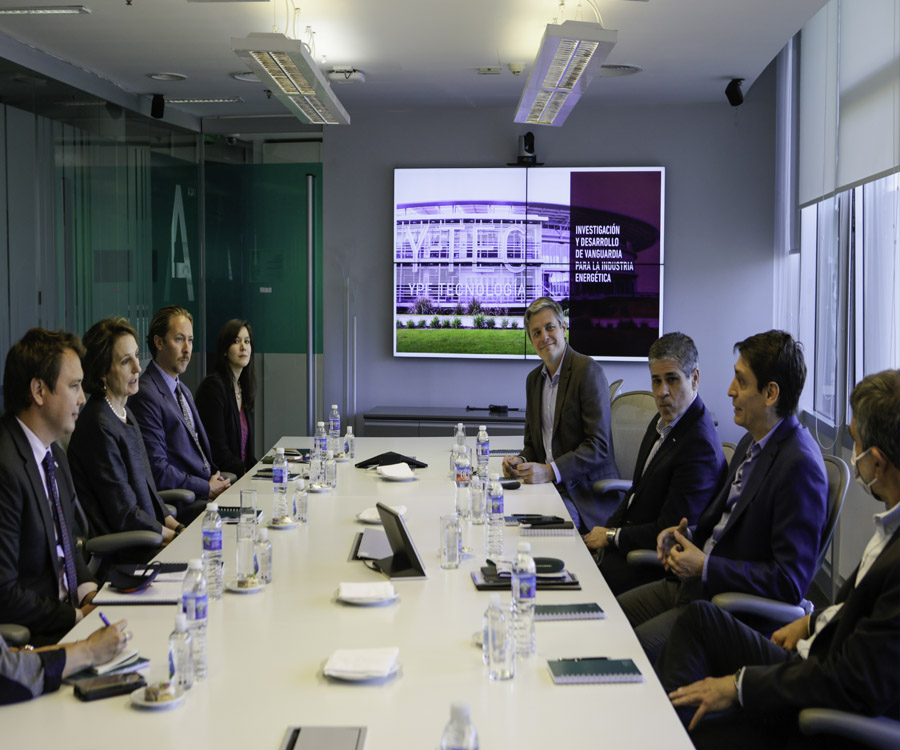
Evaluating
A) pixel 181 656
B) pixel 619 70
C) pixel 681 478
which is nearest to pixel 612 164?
pixel 619 70

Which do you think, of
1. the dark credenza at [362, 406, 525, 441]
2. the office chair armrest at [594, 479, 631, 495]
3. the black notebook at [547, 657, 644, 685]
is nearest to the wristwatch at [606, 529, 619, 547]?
the office chair armrest at [594, 479, 631, 495]

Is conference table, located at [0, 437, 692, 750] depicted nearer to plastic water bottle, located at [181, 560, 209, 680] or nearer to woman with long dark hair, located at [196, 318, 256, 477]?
plastic water bottle, located at [181, 560, 209, 680]

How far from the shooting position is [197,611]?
83.8 inches

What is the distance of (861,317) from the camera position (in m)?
5.38

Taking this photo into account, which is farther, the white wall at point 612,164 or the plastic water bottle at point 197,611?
the white wall at point 612,164

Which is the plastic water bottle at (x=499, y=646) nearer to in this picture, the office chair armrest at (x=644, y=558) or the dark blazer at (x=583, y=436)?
the office chair armrest at (x=644, y=558)

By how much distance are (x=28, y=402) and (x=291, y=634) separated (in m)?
1.21

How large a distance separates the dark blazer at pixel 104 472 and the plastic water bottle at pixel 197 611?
179 cm

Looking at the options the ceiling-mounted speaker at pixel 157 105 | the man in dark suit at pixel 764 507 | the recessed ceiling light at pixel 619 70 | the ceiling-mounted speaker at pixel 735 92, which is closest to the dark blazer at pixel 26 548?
the man in dark suit at pixel 764 507

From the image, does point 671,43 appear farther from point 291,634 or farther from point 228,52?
point 291,634

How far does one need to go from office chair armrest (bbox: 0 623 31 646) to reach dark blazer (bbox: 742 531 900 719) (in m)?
1.90

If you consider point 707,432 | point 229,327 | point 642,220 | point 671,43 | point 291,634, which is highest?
point 671,43

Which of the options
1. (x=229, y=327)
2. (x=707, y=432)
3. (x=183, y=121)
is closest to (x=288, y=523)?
(x=707, y=432)

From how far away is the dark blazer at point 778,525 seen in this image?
2.84 metres
